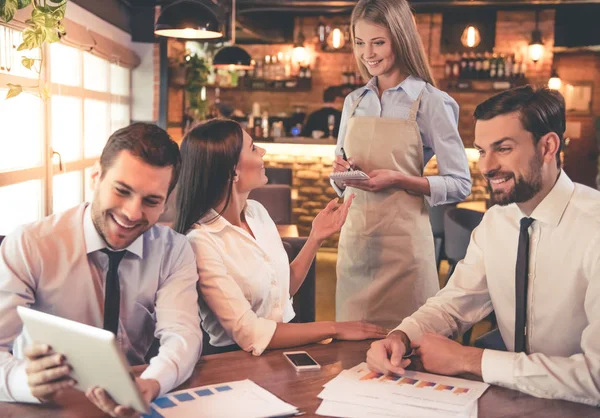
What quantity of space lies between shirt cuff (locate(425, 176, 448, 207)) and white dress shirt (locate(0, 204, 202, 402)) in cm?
103

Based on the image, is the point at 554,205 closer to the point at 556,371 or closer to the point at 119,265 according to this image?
the point at 556,371

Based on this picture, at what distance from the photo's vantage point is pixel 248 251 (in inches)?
80.4

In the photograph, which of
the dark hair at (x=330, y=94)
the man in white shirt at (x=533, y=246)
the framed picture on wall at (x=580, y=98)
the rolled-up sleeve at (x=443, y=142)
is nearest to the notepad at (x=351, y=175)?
the rolled-up sleeve at (x=443, y=142)

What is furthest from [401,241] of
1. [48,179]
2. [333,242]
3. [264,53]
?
[264,53]

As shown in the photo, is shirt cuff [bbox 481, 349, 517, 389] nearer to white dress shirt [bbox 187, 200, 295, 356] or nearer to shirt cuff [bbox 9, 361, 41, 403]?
white dress shirt [bbox 187, 200, 295, 356]

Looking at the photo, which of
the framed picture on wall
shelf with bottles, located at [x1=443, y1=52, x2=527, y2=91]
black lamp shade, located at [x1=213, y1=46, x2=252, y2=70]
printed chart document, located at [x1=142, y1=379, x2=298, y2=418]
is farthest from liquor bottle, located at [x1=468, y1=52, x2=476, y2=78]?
printed chart document, located at [x1=142, y1=379, x2=298, y2=418]

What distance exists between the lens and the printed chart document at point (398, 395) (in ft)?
4.49

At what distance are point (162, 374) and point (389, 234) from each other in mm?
1260

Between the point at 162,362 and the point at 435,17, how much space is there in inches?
363

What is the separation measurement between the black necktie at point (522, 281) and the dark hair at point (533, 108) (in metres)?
0.21

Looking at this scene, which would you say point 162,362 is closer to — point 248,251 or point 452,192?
point 248,251

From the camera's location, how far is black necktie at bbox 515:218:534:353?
1715 mm

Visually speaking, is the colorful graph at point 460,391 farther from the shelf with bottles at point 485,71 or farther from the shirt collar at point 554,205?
the shelf with bottles at point 485,71

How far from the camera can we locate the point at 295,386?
4.92ft
